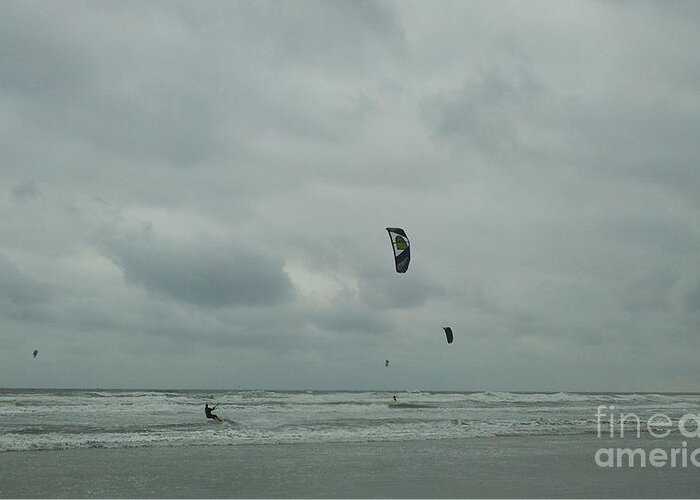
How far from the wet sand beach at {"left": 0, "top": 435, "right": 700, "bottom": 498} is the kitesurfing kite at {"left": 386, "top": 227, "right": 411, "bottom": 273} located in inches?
202

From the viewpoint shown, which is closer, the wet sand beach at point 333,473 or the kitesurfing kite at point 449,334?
the wet sand beach at point 333,473

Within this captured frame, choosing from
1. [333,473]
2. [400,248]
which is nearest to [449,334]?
[400,248]

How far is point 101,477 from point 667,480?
35.6ft

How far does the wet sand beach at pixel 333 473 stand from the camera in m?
11.8

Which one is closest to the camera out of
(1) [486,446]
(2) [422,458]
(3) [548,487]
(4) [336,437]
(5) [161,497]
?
(5) [161,497]

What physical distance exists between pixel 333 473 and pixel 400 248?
8.61 m

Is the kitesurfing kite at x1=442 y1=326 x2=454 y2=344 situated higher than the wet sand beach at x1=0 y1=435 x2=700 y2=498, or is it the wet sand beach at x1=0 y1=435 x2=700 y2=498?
the kitesurfing kite at x1=442 y1=326 x2=454 y2=344

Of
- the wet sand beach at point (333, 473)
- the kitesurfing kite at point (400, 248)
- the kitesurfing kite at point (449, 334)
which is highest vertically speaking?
the kitesurfing kite at point (400, 248)

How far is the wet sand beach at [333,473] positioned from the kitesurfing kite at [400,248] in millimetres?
5137

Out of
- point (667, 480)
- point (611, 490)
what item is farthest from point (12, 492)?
point (667, 480)

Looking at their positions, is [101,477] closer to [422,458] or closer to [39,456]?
[39,456]

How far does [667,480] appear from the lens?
12992 mm

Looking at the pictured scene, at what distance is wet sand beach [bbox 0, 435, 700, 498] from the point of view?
11828mm

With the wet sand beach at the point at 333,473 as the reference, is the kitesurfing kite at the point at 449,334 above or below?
above
